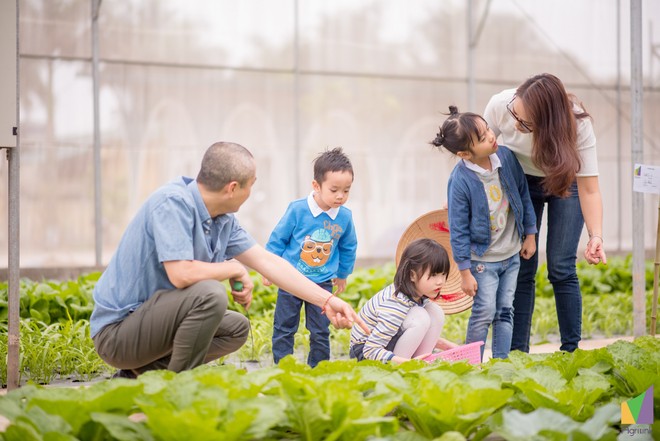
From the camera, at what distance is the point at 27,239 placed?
26.8ft

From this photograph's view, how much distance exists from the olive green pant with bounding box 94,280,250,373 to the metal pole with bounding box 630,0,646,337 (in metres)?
2.65

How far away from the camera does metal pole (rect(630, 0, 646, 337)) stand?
14.3 ft

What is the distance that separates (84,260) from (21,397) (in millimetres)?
6372

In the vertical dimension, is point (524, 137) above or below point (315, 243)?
above

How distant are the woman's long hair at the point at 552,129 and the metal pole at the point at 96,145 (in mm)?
5654

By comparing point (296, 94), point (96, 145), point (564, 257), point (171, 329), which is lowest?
point (171, 329)

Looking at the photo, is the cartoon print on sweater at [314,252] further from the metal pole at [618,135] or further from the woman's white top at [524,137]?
the metal pole at [618,135]

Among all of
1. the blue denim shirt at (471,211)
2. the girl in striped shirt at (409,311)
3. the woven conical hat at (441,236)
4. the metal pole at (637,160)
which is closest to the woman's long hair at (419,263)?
the girl in striped shirt at (409,311)

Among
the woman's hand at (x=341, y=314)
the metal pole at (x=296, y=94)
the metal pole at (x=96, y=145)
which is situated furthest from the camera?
the metal pole at (x=296, y=94)

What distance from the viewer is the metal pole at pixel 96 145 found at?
8156 millimetres

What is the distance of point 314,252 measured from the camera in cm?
371

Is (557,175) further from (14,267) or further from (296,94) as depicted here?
(296,94)

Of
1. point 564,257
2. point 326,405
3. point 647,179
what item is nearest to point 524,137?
point 564,257

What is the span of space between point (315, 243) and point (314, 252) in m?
0.04
